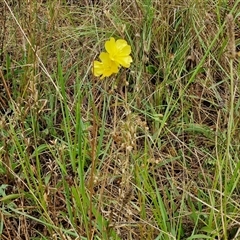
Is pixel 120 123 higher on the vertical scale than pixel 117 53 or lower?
lower

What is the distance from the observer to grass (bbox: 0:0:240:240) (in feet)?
4.42

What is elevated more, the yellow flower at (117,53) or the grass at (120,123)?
the yellow flower at (117,53)

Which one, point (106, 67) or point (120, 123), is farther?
point (120, 123)

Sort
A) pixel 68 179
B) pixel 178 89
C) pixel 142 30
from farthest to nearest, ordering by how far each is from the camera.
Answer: pixel 142 30 < pixel 178 89 < pixel 68 179

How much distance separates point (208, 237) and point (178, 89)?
682mm

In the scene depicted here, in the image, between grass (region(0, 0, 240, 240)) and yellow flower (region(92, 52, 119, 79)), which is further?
grass (region(0, 0, 240, 240))

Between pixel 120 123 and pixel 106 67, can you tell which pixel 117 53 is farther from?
pixel 120 123

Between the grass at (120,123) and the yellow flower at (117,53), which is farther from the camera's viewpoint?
the grass at (120,123)

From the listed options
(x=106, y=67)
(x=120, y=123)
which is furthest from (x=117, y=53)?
(x=120, y=123)

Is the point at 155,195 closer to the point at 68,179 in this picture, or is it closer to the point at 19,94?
the point at 68,179

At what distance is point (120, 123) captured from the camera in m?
1.49

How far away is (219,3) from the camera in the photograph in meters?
2.02

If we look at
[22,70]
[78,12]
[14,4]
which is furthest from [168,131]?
[14,4]

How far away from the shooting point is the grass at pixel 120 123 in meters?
1.35
